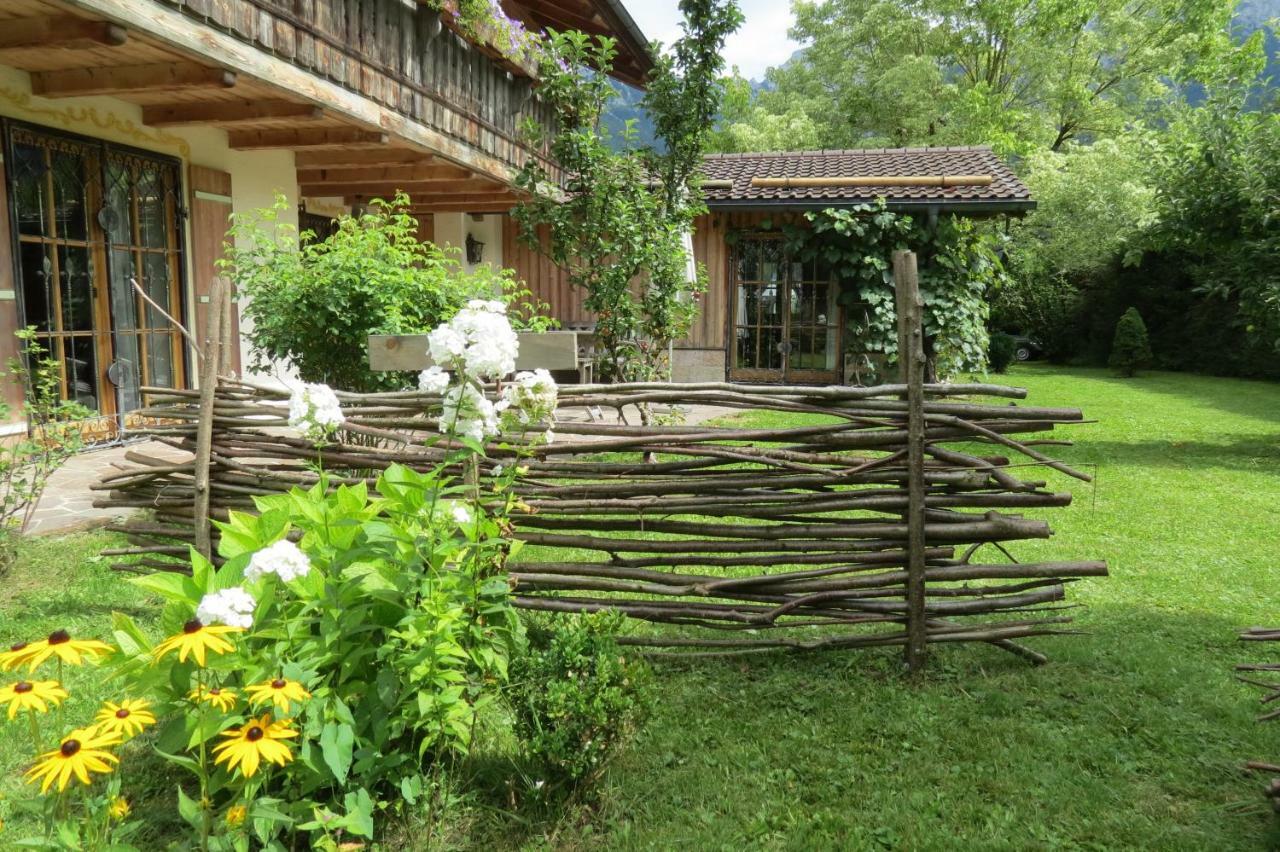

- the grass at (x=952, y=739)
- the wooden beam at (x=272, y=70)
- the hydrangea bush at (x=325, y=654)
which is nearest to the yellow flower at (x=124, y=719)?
the hydrangea bush at (x=325, y=654)

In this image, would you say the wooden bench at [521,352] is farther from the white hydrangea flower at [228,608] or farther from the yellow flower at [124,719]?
the yellow flower at [124,719]

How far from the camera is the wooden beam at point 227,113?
6562 mm

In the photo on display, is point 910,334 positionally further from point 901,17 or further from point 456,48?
point 901,17

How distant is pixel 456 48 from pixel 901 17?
19929 mm

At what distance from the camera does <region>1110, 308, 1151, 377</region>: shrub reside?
16.9 m

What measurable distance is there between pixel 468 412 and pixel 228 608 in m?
0.77

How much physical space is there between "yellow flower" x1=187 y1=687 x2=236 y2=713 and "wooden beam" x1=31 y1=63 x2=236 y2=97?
4.94 meters

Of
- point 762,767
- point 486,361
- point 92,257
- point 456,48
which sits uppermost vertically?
point 456,48

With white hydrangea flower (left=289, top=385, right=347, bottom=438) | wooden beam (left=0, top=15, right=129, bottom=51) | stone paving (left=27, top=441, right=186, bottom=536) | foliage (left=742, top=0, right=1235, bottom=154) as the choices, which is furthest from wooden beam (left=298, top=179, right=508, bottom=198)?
foliage (left=742, top=0, right=1235, bottom=154)

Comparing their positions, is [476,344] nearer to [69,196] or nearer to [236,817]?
[236,817]

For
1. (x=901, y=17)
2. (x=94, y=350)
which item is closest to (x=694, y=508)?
(x=94, y=350)

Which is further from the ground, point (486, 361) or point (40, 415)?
point (486, 361)

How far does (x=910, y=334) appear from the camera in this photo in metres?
3.00

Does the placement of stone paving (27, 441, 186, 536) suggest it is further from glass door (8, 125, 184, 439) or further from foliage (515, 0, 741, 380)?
foliage (515, 0, 741, 380)
